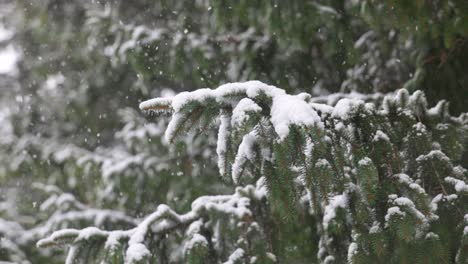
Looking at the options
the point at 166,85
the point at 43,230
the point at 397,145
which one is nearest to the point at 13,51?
the point at 166,85

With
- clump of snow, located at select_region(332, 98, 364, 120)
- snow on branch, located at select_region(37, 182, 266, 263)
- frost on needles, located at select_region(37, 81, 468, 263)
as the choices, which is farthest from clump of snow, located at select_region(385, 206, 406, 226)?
snow on branch, located at select_region(37, 182, 266, 263)

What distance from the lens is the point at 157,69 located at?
4.66 m

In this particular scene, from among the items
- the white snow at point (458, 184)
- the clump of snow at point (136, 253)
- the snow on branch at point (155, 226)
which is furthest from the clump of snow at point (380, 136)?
the clump of snow at point (136, 253)

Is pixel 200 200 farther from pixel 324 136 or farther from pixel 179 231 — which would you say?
pixel 324 136

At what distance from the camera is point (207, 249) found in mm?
3076

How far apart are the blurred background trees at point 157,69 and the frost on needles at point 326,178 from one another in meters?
1.16

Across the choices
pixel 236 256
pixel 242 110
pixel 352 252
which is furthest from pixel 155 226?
pixel 242 110

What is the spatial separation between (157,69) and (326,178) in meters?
2.87

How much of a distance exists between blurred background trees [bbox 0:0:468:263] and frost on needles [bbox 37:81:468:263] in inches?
45.5

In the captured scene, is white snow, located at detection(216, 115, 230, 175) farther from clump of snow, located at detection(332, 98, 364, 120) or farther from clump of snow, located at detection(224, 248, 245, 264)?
clump of snow, located at detection(224, 248, 245, 264)

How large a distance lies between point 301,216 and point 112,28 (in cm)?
248

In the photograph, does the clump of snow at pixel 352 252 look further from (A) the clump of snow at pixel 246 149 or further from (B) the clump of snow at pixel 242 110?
(B) the clump of snow at pixel 242 110

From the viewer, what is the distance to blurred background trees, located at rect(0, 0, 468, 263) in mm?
4273

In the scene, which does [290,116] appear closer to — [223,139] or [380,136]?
[223,139]
